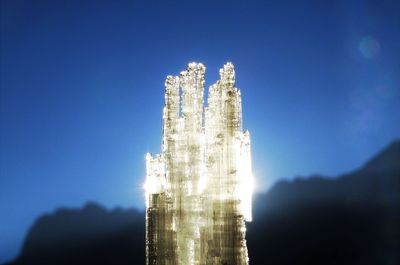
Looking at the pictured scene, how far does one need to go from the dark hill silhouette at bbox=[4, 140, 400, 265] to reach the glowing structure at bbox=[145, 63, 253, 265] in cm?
1346

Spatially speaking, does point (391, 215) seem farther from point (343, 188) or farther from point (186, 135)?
point (186, 135)

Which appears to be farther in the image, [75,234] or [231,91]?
[75,234]

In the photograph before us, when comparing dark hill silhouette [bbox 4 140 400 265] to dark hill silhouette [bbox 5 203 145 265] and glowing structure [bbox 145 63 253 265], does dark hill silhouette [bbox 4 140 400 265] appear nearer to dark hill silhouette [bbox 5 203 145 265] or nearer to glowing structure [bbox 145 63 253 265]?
dark hill silhouette [bbox 5 203 145 265]

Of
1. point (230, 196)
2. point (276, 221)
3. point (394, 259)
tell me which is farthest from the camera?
point (276, 221)

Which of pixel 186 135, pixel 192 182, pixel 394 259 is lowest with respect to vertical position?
pixel 394 259

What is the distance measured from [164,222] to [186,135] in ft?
6.51

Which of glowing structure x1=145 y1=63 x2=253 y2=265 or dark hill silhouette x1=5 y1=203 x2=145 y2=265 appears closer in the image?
glowing structure x1=145 y1=63 x2=253 y2=265

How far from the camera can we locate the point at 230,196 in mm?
12578

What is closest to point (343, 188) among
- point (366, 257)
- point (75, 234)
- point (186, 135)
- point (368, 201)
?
point (368, 201)

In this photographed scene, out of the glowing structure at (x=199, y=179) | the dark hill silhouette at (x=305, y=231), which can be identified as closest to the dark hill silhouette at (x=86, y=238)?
the dark hill silhouette at (x=305, y=231)

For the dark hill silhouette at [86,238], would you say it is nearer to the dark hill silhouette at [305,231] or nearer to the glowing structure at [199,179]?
the dark hill silhouette at [305,231]

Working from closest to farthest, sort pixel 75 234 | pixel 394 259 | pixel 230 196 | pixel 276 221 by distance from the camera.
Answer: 1. pixel 230 196
2. pixel 394 259
3. pixel 276 221
4. pixel 75 234

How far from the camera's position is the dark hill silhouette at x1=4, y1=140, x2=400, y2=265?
2673 centimetres

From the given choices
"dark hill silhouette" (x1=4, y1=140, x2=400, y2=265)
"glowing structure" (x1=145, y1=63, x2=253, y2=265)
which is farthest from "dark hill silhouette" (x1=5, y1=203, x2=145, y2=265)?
"glowing structure" (x1=145, y1=63, x2=253, y2=265)
